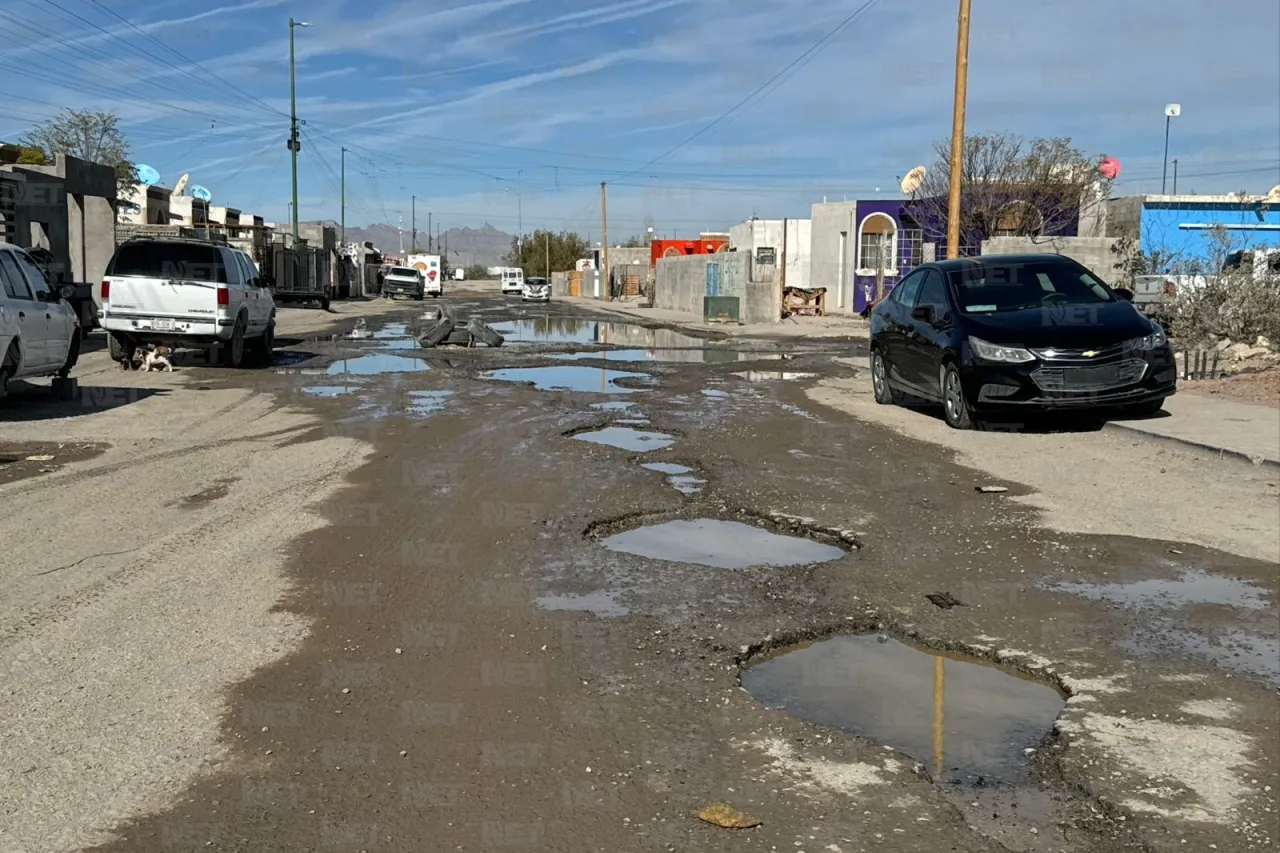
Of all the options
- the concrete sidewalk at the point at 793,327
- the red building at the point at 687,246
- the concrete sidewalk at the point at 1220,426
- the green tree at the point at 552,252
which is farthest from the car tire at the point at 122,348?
the green tree at the point at 552,252

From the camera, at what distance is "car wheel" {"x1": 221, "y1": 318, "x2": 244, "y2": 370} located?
1881 centimetres

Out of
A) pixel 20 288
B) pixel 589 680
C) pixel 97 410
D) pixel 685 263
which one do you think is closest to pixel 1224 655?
pixel 589 680

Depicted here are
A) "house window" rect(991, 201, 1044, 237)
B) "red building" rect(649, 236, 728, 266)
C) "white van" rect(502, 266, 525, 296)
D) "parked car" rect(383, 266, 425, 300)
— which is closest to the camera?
"house window" rect(991, 201, 1044, 237)

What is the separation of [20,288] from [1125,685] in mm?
12801

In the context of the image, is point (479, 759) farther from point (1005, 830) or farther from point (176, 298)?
point (176, 298)

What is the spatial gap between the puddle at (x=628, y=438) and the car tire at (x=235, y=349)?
9313 mm

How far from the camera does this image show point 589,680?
15.5 feet

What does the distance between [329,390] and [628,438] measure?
6.04 metres

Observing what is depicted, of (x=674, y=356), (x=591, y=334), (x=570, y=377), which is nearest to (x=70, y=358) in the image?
(x=570, y=377)

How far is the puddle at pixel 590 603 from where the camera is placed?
5688mm

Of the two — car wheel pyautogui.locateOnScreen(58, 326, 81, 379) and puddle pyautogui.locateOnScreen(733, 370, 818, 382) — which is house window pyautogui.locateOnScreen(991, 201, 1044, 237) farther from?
car wheel pyautogui.locateOnScreen(58, 326, 81, 379)

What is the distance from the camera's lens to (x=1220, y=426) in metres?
11.3

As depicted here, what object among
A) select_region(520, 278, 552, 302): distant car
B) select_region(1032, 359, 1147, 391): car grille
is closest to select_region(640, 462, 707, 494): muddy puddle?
select_region(1032, 359, 1147, 391): car grille

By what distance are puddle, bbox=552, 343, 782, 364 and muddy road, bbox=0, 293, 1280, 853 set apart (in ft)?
36.9
